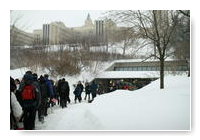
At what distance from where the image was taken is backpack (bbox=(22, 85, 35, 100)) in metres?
5.19

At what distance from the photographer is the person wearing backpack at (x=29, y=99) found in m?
5.20

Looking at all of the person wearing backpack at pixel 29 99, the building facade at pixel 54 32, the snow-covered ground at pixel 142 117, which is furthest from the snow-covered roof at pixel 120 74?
the person wearing backpack at pixel 29 99

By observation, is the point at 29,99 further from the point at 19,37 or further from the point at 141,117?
the point at 141,117

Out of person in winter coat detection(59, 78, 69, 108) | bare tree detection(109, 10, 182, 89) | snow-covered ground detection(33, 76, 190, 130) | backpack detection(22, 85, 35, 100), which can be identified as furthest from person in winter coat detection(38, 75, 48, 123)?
bare tree detection(109, 10, 182, 89)

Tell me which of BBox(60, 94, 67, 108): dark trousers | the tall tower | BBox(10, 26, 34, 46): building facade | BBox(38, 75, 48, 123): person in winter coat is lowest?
BBox(60, 94, 67, 108): dark trousers

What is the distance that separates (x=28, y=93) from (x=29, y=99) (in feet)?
0.44

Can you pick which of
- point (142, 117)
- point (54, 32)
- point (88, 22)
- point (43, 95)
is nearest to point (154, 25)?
point (88, 22)

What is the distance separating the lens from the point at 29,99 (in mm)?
5211

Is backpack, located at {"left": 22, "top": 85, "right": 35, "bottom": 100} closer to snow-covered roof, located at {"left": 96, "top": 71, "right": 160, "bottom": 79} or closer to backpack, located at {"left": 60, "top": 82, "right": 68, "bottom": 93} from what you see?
backpack, located at {"left": 60, "top": 82, "right": 68, "bottom": 93}

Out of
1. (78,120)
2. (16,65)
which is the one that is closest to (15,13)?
(16,65)
